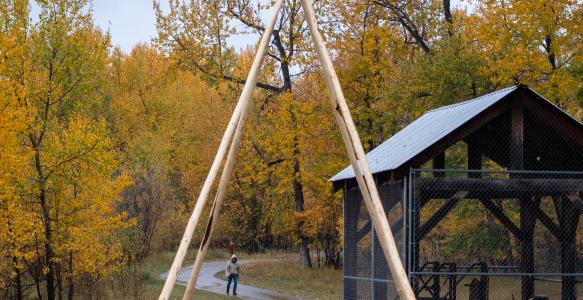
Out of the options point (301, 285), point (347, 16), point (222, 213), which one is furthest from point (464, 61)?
point (222, 213)

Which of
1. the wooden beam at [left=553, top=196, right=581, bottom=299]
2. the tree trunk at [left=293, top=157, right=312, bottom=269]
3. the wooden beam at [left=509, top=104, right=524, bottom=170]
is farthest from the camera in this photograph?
the tree trunk at [left=293, top=157, right=312, bottom=269]

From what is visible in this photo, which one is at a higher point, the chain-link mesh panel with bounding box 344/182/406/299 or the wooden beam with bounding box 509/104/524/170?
the wooden beam with bounding box 509/104/524/170

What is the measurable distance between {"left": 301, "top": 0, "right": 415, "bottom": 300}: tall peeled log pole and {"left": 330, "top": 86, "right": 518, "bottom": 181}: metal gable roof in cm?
502

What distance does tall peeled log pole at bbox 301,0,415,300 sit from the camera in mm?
6934

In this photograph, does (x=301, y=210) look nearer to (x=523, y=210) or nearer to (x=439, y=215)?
(x=523, y=210)

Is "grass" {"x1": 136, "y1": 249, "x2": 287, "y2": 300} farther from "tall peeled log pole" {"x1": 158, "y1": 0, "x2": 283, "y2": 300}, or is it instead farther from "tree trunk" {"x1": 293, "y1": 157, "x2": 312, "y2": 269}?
"tall peeled log pole" {"x1": 158, "y1": 0, "x2": 283, "y2": 300}

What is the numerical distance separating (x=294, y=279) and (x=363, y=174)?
68.6 ft

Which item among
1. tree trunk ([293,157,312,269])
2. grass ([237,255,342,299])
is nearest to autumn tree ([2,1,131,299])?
grass ([237,255,342,299])

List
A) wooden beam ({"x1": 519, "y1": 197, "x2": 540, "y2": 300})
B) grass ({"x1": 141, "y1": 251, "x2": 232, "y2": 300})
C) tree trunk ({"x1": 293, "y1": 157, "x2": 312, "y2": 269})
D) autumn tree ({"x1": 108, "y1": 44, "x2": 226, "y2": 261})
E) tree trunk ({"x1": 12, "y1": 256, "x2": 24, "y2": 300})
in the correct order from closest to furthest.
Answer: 1. wooden beam ({"x1": 519, "y1": 197, "x2": 540, "y2": 300})
2. tree trunk ({"x1": 12, "y1": 256, "x2": 24, "y2": 300})
3. grass ({"x1": 141, "y1": 251, "x2": 232, "y2": 300})
4. tree trunk ({"x1": 293, "y1": 157, "x2": 312, "y2": 269})
5. autumn tree ({"x1": 108, "y1": 44, "x2": 226, "y2": 261})

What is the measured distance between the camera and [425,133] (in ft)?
46.7

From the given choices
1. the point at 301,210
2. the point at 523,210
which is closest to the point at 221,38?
the point at 301,210

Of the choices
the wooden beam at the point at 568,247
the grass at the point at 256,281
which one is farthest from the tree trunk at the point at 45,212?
the wooden beam at the point at 568,247

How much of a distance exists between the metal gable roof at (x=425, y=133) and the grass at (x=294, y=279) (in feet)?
25.0

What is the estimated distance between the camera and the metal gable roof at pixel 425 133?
12.8 m
